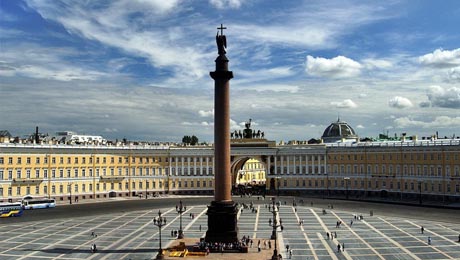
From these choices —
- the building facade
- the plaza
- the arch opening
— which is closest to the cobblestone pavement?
the plaza

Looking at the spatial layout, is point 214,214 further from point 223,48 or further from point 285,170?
point 285,170

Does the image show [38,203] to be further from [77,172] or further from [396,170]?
[396,170]

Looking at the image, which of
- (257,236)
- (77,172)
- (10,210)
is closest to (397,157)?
(257,236)

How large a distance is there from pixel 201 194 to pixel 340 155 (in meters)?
26.6

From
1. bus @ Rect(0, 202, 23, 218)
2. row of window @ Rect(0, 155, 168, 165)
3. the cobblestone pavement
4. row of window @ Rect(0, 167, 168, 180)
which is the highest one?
row of window @ Rect(0, 155, 168, 165)

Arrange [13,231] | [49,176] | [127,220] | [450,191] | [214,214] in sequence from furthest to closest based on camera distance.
Answer: [49,176] < [450,191] < [127,220] < [13,231] < [214,214]

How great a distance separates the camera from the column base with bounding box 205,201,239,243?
3769 centimetres

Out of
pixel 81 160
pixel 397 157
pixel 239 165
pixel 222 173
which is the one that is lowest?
pixel 222 173

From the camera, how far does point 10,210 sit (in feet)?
198

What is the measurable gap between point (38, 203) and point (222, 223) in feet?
130

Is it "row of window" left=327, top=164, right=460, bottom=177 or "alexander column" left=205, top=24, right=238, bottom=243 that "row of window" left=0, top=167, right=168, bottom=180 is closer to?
"row of window" left=327, top=164, right=460, bottom=177

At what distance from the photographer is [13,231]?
47438 millimetres

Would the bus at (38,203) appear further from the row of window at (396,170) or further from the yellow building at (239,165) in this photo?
the row of window at (396,170)

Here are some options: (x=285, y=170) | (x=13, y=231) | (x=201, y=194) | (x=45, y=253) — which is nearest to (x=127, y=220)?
(x=13, y=231)
